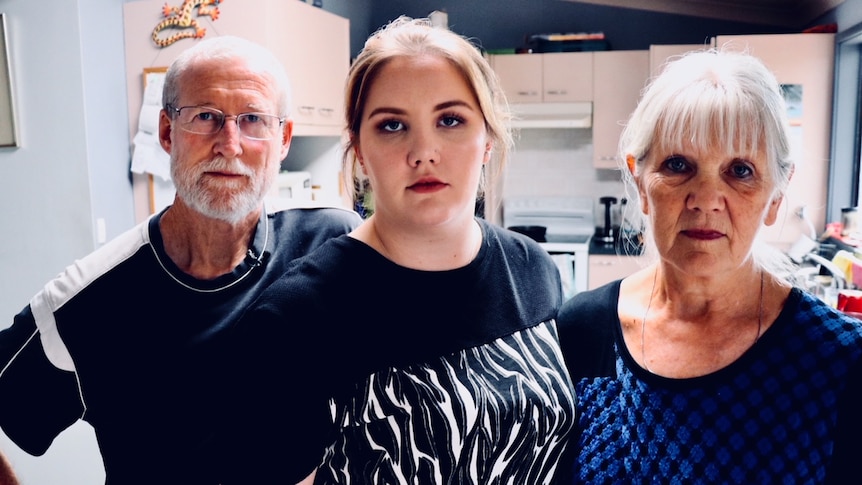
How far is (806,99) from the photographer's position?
3.89 m

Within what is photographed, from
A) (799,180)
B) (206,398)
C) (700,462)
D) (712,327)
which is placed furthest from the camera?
(799,180)

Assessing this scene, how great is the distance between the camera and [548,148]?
17.7 ft

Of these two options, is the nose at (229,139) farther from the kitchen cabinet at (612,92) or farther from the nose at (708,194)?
the kitchen cabinet at (612,92)

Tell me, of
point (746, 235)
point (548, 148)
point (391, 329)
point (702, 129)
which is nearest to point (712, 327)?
point (746, 235)

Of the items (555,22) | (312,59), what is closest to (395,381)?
(312,59)

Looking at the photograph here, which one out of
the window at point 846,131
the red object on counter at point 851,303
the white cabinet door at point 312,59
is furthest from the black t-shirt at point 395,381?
the window at point 846,131

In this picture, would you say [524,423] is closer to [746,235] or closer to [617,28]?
[746,235]

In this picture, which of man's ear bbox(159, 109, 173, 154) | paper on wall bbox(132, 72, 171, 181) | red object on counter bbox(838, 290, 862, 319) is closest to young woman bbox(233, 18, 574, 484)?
man's ear bbox(159, 109, 173, 154)

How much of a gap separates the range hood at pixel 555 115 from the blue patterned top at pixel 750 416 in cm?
378

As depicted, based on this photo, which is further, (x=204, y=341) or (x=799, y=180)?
(x=799, y=180)

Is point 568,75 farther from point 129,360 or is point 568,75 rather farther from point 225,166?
point 129,360

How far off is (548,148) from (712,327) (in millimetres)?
4335

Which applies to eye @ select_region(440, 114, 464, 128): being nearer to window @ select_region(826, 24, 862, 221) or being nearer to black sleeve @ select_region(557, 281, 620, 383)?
black sleeve @ select_region(557, 281, 620, 383)

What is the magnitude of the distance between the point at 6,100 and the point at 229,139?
6.55 ft
